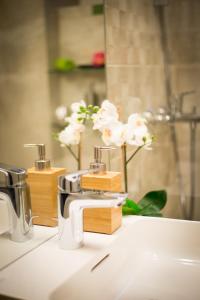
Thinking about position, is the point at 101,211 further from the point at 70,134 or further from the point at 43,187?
the point at 70,134

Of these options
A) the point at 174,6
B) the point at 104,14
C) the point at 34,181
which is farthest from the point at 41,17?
the point at 174,6

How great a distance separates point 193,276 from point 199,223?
0.15m

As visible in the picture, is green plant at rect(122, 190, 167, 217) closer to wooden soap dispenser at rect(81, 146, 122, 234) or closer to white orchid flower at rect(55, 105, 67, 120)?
wooden soap dispenser at rect(81, 146, 122, 234)

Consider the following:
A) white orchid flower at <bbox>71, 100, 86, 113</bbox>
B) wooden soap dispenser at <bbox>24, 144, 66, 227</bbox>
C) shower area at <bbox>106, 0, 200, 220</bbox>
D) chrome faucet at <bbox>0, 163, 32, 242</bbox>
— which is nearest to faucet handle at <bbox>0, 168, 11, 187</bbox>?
chrome faucet at <bbox>0, 163, 32, 242</bbox>

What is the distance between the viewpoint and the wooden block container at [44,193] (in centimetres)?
100

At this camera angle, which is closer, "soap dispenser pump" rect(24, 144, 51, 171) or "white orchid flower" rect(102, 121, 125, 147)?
"soap dispenser pump" rect(24, 144, 51, 171)

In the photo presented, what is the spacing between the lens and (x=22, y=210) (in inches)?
36.0

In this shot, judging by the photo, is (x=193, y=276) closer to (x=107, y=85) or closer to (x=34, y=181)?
(x=34, y=181)

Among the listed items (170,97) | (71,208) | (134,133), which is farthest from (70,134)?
(170,97)

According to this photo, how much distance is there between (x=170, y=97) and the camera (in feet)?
6.45

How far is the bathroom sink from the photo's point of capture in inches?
32.2

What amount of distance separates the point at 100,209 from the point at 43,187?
160 millimetres

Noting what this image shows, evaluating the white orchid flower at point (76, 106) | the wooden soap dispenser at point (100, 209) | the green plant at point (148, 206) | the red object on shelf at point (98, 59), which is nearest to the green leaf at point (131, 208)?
the green plant at point (148, 206)

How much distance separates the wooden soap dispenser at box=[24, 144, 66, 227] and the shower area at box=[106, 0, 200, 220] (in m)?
0.70
